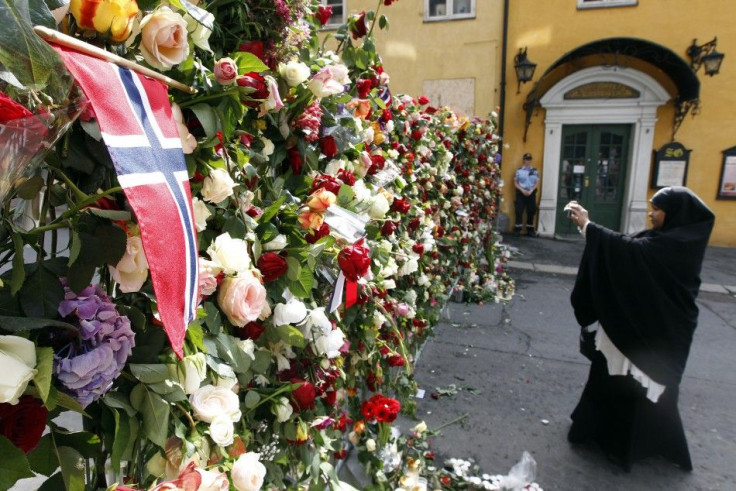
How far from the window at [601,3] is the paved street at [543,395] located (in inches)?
278

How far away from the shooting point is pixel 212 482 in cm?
86

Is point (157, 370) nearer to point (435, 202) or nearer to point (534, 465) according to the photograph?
point (534, 465)

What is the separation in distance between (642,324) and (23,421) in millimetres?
3157

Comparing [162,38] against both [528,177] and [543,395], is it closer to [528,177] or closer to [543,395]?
[543,395]

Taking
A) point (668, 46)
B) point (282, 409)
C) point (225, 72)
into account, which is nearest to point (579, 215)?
point (282, 409)

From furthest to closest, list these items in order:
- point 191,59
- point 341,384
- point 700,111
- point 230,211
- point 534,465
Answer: point 700,111 → point 534,465 → point 341,384 → point 230,211 → point 191,59

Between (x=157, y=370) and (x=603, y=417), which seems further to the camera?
(x=603, y=417)

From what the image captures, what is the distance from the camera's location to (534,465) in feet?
9.24

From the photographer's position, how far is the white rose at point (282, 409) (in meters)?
1.31

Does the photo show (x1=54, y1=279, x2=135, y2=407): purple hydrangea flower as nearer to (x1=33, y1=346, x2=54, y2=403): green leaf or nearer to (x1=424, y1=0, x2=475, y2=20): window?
(x1=33, y1=346, x2=54, y2=403): green leaf

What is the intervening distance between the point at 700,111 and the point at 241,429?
12.1m

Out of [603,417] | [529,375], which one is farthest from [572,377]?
[603,417]

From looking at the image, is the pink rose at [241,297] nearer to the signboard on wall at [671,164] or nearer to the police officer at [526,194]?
the police officer at [526,194]

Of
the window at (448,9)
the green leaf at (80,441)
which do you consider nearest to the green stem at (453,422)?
the green leaf at (80,441)
